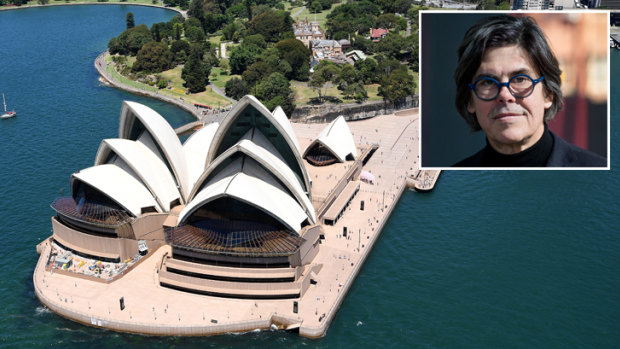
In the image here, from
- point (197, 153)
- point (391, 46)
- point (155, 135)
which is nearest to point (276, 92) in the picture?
point (197, 153)

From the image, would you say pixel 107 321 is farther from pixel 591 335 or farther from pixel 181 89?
pixel 181 89

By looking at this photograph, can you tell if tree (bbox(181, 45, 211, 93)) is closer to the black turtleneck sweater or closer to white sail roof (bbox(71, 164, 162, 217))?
white sail roof (bbox(71, 164, 162, 217))

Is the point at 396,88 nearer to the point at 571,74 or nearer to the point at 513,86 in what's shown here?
the point at 571,74

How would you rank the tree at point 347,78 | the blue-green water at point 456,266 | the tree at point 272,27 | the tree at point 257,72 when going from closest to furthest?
the blue-green water at point 456,266
the tree at point 347,78
the tree at point 257,72
the tree at point 272,27

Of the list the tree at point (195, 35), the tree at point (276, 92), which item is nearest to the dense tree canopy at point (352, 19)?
the tree at point (195, 35)

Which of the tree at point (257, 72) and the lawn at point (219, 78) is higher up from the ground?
the tree at point (257, 72)

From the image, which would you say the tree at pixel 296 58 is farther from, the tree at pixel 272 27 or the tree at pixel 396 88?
the tree at pixel 396 88
